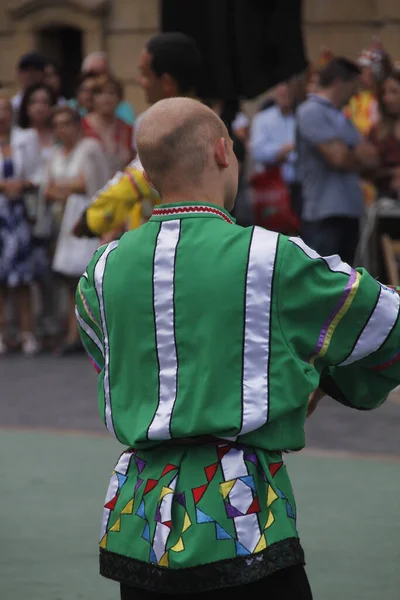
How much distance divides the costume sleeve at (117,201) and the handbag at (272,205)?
3.32 metres

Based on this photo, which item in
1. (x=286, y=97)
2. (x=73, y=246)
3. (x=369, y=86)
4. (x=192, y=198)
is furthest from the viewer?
(x=286, y=97)

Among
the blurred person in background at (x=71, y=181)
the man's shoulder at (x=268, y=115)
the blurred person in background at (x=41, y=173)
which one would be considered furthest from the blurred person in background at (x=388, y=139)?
Result: the blurred person in background at (x=41, y=173)

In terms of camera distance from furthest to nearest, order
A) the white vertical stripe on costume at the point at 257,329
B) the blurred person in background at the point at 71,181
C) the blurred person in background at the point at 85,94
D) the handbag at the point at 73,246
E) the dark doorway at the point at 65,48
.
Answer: the dark doorway at the point at 65,48 < the blurred person in background at the point at 85,94 < the handbag at the point at 73,246 < the blurred person in background at the point at 71,181 < the white vertical stripe on costume at the point at 257,329

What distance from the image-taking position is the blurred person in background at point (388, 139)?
9.24 metres

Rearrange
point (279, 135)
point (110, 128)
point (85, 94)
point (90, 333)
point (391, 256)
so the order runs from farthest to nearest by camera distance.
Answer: point (279, 135)
point (85, 94)
point (110, 128)
point (391, 256)
point (90, 333)

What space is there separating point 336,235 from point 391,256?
0.75m

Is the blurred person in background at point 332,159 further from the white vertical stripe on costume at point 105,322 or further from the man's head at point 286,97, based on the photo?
the white vertical stripe on costume at point 105,322

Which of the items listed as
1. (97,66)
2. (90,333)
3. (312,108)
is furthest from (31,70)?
(90,333)

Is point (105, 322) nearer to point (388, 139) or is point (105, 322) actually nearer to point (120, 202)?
point (120, 202)

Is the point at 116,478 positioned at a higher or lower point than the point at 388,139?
higher

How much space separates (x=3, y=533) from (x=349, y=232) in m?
4.24

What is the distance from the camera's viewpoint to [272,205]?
9320mm

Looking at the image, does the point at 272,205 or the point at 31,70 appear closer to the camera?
the point at 272,205

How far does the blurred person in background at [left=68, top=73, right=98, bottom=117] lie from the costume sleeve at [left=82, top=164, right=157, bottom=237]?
14.5 ft
